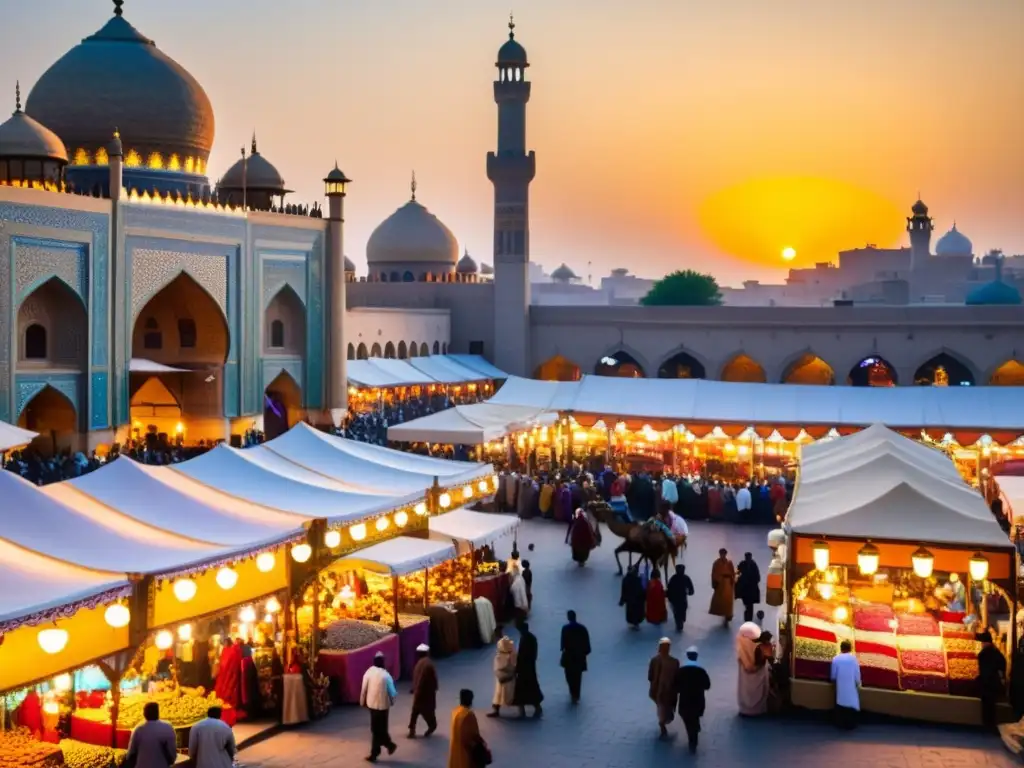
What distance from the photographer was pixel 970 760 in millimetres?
8859

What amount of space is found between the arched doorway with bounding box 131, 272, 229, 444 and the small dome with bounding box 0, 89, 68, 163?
3.76m

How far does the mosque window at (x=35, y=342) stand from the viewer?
22828 mm

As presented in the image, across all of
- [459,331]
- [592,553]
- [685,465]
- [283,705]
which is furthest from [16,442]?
[459,331]

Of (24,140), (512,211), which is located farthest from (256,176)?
(512,211)

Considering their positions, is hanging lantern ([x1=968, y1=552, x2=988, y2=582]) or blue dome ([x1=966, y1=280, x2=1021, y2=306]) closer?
hanging lantern ([x1=968, y1=552, x2=988, y2=582])

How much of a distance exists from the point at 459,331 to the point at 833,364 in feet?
36.5

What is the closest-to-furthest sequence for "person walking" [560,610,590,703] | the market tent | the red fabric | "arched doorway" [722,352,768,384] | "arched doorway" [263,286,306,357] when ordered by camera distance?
1. "person walking" [560,610,590,703]
2. the red fabric
3. the market tent
4. "arched doorway" [263,286,306,357]
5. "arched doorway" [722,352,768,384]

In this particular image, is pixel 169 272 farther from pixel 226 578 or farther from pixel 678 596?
pixel 226 578

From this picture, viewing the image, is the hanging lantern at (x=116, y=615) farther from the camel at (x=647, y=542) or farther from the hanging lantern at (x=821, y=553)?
the camel at (x=647, y=542)

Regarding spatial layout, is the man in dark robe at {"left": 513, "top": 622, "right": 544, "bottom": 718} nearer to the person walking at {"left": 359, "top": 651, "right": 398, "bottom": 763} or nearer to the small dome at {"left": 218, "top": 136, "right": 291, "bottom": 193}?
the person walking at {"left": 359, "top": 651, "right": 398, "bottom": 763}

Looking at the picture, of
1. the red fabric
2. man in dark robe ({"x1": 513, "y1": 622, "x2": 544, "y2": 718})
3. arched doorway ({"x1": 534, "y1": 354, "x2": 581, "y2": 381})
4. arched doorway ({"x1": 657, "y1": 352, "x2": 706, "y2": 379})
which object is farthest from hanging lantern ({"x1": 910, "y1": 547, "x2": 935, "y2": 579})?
arched doorway ({"x1": 657, "y1": 352, "x2": 706, "y2": 379})

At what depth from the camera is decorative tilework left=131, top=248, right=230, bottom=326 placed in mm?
24594

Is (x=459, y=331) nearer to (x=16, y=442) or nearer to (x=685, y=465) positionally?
(x=685, y=465)

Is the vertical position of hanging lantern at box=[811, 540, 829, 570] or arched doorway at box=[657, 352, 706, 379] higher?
arched doorway at box=[657, 352, 706, 379]
